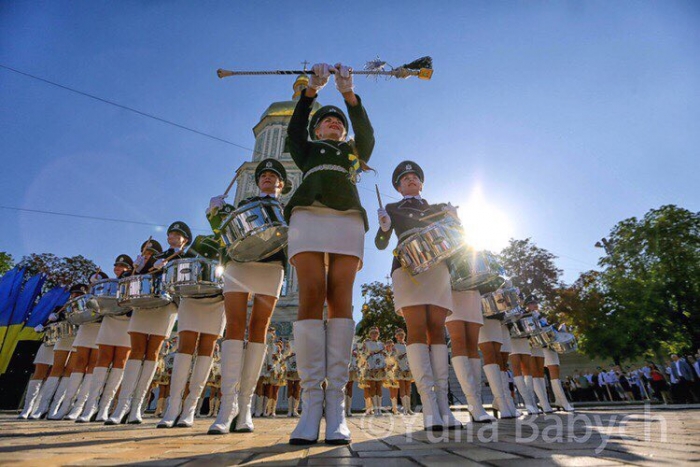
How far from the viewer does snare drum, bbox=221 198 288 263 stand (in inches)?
139

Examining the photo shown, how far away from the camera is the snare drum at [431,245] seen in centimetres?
376

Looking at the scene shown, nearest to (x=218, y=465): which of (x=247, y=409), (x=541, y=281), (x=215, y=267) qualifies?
(x=247, y=409)

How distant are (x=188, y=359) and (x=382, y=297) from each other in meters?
19.3

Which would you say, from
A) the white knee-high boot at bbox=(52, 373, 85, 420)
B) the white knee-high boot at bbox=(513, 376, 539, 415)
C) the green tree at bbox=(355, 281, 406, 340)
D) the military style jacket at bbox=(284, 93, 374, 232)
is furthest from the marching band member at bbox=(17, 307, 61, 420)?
the green tree at bbox=(355, 281, 406, 340)

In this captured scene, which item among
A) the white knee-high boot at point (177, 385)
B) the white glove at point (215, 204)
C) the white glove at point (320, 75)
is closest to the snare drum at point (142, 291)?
the white knee-high boot at point (177, 385)

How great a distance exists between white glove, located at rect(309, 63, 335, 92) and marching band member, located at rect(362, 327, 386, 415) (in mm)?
8993

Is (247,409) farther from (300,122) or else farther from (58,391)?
(58,391)

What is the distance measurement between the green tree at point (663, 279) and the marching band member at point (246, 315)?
110ft

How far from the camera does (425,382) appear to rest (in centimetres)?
359

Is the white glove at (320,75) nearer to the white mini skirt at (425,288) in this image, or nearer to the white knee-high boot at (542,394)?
the white mini skirt at (425,288)

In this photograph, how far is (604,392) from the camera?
84.4ft

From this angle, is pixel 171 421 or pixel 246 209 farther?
pixel 171 421

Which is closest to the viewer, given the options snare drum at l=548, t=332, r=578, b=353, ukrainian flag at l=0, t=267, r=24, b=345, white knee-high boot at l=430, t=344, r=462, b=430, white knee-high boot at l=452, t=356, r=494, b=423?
white knee-high boot at l=430, t=344, r=462, b=430

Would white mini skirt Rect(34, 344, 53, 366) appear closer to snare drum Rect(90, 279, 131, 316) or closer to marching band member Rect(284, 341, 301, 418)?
snare drum Rect(90, 279, 131, 316)
